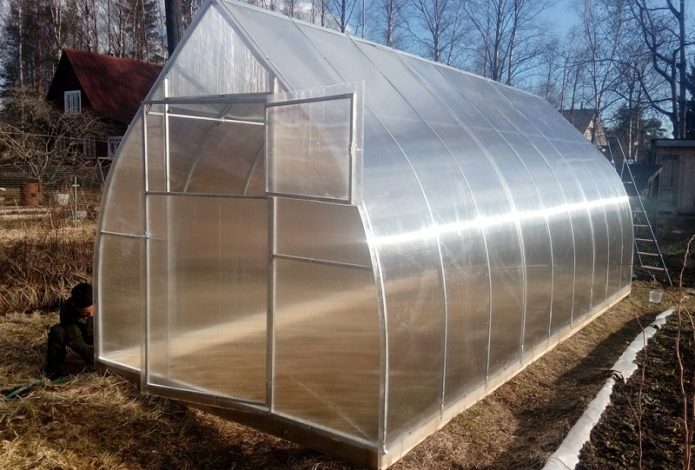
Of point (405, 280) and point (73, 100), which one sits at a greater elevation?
point (73, 100)

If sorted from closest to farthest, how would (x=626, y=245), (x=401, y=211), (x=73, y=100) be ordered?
(x=401, y=211), (x=626, y=245), (x=73, y=100)

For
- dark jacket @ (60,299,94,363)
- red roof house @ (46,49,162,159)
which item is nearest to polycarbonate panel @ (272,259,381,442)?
dark jacket @ (60,299,94,363)

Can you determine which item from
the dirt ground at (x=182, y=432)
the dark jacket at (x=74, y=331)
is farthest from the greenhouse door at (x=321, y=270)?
the dark jacket at (x=74, y=331)

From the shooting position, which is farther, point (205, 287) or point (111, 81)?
point (111, 81)

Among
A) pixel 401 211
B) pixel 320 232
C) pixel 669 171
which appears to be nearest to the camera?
pixel 320 232

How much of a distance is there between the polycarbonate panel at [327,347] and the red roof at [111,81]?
93.6ft

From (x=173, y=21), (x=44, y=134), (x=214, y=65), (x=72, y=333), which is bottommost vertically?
(x=72, y=333)

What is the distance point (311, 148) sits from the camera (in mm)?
4531

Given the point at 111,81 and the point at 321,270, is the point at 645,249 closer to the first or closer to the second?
the point at 321,270

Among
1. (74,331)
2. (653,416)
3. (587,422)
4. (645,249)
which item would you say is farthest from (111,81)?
(653,416)

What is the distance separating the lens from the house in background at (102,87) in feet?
101

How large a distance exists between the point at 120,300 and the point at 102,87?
28.6 meters

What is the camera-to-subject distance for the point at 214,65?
215 inches

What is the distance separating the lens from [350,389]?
4688 millimetres
